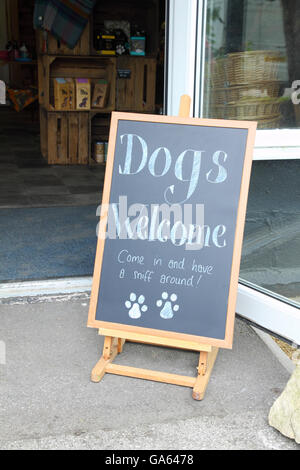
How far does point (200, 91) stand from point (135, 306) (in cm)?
119

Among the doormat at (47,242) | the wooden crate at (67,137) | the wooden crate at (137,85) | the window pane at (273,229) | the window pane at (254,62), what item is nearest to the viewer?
the window pane at (254,62)

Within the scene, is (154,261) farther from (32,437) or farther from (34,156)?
(34,156)

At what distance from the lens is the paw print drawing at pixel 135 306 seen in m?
2.32

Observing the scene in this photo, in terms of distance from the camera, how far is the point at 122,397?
7.25ft

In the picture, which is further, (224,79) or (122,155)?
(224,79)

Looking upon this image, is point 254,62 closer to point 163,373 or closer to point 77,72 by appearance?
point 163,373

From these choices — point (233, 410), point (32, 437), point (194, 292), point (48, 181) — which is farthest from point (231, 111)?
point (48, 181)

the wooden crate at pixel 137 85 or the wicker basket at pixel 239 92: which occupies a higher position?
the wicker basket at pixel 239 92

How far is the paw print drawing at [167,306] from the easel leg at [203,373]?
0.21m

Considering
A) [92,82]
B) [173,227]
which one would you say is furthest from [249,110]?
[92,82]

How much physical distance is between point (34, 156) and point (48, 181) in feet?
4.72

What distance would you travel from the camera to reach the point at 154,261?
7.64 feet

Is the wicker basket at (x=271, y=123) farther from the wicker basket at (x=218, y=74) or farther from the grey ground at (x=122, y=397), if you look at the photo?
the grey ground at (x=122, y=397)

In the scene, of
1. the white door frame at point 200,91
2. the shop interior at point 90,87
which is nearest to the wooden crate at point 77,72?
the shop interior at point 90,87
